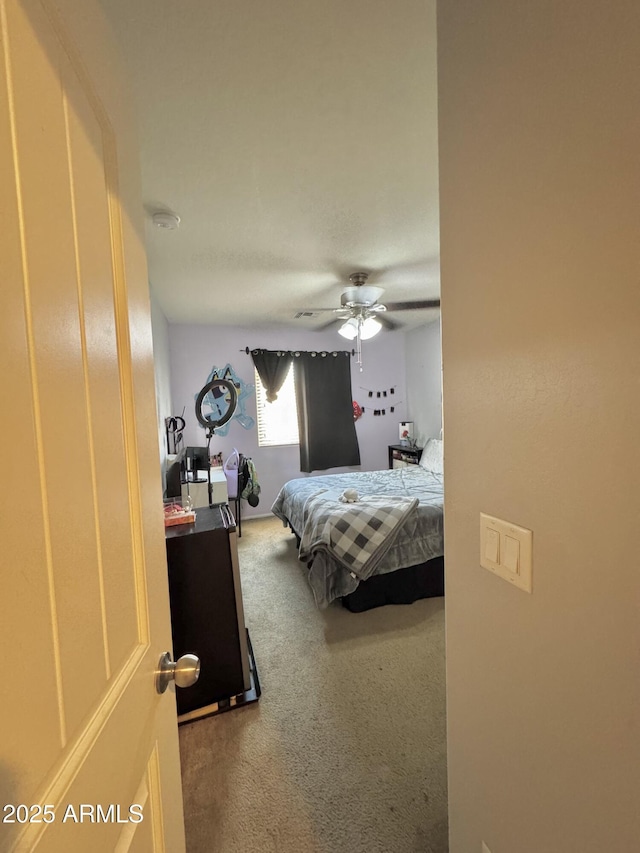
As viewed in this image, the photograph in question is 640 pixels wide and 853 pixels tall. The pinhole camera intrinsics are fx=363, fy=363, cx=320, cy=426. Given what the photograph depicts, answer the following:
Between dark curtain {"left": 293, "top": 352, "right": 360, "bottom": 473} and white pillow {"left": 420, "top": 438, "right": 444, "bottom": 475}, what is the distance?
105 cm

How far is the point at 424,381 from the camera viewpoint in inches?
194

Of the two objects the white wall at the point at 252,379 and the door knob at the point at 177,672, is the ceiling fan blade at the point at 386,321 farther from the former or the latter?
the door knob at the point at 177,672

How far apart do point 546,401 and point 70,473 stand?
755 mm

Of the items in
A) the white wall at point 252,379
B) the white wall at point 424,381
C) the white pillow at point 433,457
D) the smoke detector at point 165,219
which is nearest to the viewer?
the smoke detector at point 165,219

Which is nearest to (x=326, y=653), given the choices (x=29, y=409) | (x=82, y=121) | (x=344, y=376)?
(x=29, y=409)

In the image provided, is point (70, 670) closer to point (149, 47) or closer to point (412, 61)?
point (149, 47)

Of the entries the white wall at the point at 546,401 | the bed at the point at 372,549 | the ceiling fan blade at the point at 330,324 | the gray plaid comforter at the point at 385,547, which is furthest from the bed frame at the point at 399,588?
the ceiling fan blade at the point at 330,324

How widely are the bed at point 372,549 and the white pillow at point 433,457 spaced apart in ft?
3.49

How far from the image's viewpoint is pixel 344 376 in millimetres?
4953

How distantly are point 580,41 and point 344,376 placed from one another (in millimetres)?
4400

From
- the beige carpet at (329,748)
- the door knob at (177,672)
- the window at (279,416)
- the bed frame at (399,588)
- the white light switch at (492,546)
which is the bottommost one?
the beige carpet at (329,748)

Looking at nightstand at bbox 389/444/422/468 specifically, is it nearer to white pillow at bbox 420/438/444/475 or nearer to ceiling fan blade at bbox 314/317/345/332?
white pillow at bbox 420/438/444/475

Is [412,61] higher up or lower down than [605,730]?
higher up

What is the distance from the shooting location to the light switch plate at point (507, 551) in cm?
71
